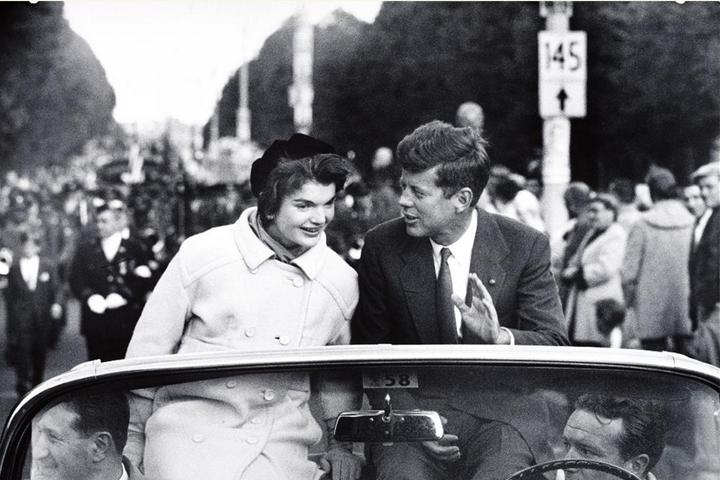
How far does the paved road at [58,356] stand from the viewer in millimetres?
9664

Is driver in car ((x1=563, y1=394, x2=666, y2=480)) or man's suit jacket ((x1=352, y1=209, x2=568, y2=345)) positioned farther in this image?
man's suit jacket ((x1=352, y1=209, x2=568, y2=345))

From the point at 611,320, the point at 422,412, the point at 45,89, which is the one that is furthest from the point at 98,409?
the point at 611,320

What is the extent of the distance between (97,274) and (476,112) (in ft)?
9.77

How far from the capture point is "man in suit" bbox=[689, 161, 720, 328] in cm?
919

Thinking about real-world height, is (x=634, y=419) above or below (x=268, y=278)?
below

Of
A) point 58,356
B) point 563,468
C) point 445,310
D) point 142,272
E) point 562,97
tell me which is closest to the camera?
point 563,468

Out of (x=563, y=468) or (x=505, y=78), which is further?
(x=505, y=78)

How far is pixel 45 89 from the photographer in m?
8.97

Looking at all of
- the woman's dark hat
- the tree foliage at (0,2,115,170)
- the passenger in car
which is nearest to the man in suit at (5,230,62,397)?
the tree foliage at (0,2,115,170)

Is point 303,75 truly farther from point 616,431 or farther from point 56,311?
point 616,431

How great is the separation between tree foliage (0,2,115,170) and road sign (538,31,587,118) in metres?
2.66

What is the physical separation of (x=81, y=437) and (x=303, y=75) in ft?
18.6

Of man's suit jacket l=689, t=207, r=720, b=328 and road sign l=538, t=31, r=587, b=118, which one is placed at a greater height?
road sign l=538, t=31, r=587, b=118

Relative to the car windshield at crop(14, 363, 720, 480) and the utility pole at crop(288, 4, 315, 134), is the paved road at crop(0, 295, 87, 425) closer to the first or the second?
the utility pole at crop(288, 4, 315, 134)
